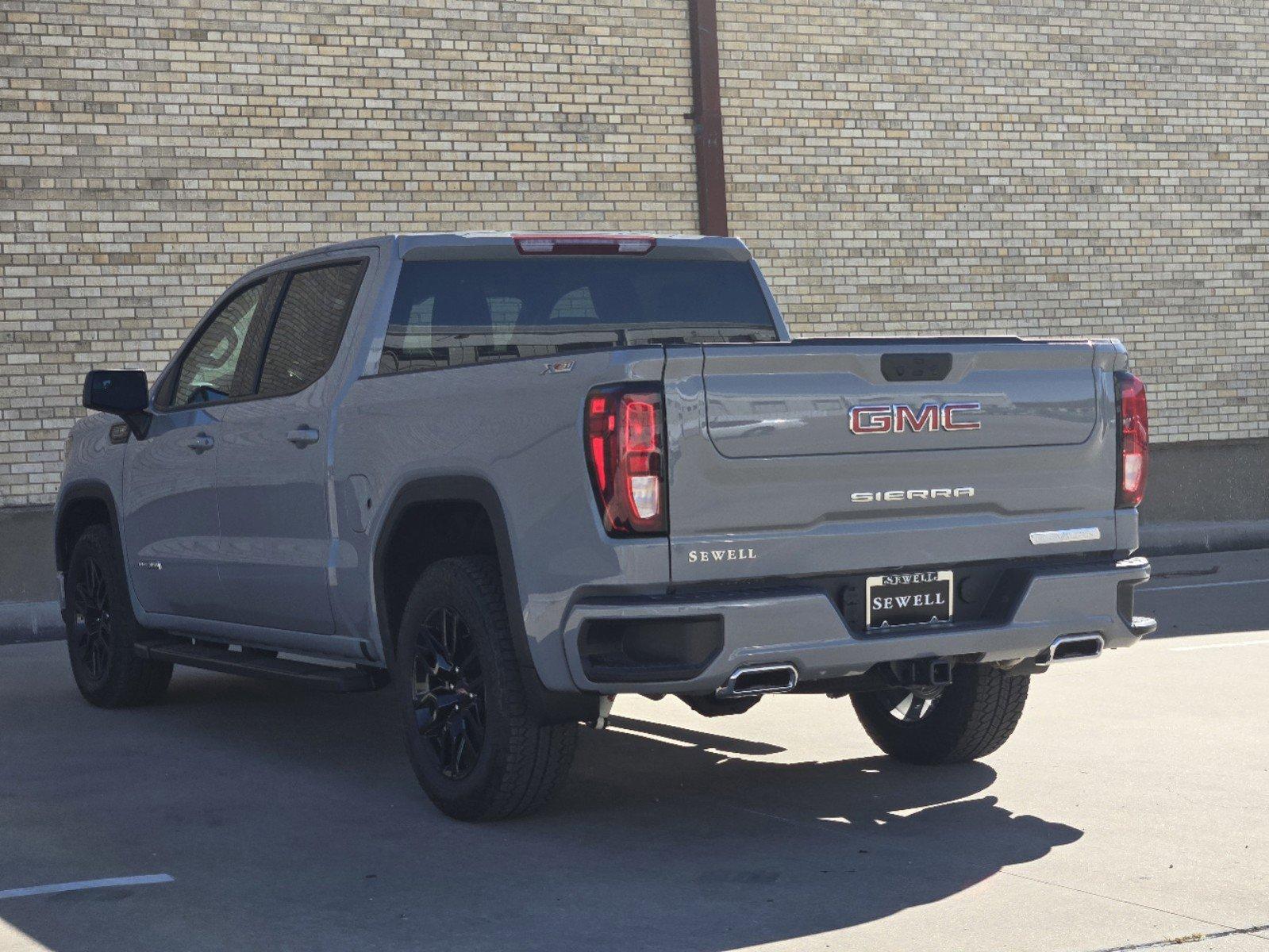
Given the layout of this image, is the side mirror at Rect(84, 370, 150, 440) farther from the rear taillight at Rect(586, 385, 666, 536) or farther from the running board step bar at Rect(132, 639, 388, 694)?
the rear taillight at Rect(586, 385, 666, 536)

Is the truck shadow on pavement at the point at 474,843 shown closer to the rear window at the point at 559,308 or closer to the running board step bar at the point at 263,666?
the running board step bar at the point at 263,666

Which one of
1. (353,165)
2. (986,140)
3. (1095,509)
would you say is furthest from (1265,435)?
(1095,509)

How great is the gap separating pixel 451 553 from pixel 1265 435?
1443 centimetres

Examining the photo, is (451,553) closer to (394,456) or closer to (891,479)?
(394,456)

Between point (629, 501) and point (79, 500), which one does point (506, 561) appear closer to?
point (629, 501)

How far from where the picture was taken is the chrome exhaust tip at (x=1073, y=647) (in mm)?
5973

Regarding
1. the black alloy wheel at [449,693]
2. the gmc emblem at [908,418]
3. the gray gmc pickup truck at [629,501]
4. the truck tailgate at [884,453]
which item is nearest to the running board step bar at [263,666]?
the gray gmc pickup truck at [629,501]

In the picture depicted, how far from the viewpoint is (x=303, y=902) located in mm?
5203

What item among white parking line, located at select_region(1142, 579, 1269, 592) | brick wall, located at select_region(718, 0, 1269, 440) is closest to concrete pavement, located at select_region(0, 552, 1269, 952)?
white parking line, located at select_region(1142, 579, 1269, 592)

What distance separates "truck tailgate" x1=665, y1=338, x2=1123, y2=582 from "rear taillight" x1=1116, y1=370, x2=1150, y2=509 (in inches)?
2.1

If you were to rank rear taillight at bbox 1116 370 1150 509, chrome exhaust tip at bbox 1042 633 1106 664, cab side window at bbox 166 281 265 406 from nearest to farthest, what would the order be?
chrome exhaust tip at bbox 1042 633 1106 664 → rear taillight at bbox 1116 370 1150 509 → cab side window at bbox 166 281 265 406

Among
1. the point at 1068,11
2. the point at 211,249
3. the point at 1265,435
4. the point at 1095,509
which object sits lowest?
the point at 1265,435

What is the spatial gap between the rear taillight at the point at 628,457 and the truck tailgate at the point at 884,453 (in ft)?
0.16

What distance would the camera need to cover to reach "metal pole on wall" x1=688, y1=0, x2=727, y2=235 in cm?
1634
